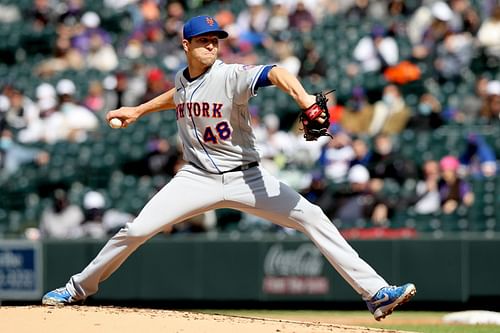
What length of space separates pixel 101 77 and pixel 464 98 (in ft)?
18.0

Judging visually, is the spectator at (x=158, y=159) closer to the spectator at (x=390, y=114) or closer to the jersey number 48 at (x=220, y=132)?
the spectator at (x=390, y=114)

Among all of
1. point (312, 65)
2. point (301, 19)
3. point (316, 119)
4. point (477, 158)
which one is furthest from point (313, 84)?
point (316, 119)

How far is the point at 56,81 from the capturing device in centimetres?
1648

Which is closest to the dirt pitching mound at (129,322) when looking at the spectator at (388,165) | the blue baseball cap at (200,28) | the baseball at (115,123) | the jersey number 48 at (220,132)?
the jersey number 48 at (220,132)

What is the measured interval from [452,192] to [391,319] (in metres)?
1.93

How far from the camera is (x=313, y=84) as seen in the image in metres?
14.4

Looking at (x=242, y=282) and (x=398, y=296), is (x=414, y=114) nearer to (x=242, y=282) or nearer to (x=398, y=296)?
(x=242, y=282)

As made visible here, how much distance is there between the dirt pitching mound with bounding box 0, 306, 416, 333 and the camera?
20.5ft

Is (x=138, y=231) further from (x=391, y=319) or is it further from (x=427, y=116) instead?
(x=427, y=116)

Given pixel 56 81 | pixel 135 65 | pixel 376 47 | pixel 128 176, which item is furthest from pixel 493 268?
pixel 56 81

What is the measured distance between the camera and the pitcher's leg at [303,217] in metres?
6.81

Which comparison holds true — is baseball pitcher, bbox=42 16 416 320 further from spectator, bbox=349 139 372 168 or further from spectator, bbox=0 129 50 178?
spectator, bbox=0 129 50 178

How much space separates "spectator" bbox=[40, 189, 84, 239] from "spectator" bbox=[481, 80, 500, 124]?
16.2ft

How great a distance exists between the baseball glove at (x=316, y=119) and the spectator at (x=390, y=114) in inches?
279
